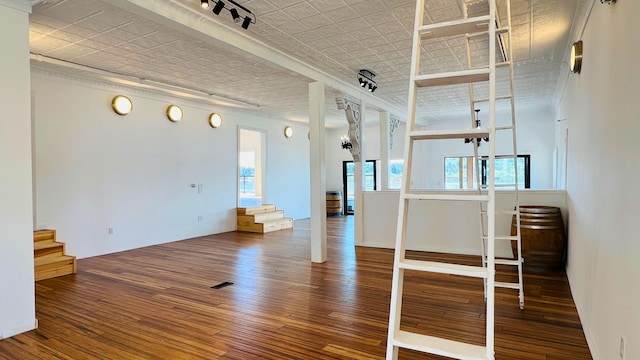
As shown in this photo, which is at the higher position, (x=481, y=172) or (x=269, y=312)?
(x=481, y=172)

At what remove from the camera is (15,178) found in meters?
2.87

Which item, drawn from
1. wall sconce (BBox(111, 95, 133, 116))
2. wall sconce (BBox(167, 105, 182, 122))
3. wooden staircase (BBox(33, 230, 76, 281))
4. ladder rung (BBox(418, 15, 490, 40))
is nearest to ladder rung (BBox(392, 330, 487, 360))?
ladder rung (BBox(418, 15, 490, 40))

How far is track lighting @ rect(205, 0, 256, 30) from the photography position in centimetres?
301

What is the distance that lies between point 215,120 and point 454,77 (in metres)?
6.84

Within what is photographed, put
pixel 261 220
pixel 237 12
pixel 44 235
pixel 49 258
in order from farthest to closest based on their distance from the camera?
pixel 261 220
pixel 44 235
pixel 49 258
pixel 237 12

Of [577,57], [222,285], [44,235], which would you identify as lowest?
[222,285]

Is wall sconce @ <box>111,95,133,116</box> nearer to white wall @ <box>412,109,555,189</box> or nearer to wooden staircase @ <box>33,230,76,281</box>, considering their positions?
wooden staircase @ <box>33,230,76,281</box>

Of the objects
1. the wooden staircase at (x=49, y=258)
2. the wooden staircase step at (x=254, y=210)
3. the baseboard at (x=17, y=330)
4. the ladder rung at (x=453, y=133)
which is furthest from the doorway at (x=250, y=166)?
the ladder rung at (x=453, y=133)

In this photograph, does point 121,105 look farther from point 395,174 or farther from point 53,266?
point 395,174

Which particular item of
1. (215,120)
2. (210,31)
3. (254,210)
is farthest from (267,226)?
(210,31)

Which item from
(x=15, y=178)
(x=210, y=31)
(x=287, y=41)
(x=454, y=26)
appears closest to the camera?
(x=454, y=26)

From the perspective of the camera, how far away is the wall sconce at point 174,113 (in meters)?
6.90

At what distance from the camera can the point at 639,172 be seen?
1639mm

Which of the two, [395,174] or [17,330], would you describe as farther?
[395,174]
